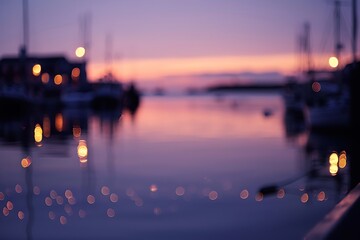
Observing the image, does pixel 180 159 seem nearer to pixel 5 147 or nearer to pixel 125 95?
pixel 5 147

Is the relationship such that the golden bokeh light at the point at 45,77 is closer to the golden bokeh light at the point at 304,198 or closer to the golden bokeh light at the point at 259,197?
the golden bokeh light at the point at 259,197

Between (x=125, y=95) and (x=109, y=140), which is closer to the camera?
(x=109, y=140)

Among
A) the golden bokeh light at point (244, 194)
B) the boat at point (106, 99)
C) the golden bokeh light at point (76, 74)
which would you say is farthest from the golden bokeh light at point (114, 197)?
the golden bokeh light at point (76, 74)

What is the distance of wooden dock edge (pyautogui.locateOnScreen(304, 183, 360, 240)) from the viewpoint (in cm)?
586

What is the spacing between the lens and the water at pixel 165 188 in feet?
33.1

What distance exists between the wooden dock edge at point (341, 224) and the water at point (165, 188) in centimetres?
255

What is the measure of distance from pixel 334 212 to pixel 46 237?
184 inches

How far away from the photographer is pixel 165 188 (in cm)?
1373

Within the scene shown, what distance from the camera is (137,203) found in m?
12.1

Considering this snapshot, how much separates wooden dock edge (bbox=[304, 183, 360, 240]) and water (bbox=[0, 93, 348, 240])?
2.55 metres

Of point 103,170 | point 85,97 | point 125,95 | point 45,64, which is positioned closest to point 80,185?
point 103,170

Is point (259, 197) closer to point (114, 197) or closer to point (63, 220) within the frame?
point (114, 197)

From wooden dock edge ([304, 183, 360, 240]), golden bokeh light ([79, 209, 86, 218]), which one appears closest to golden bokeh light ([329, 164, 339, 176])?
golden bokeh light ([79, 209, 86, 218])

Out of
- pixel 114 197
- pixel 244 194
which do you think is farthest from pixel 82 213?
pixel 244 194
